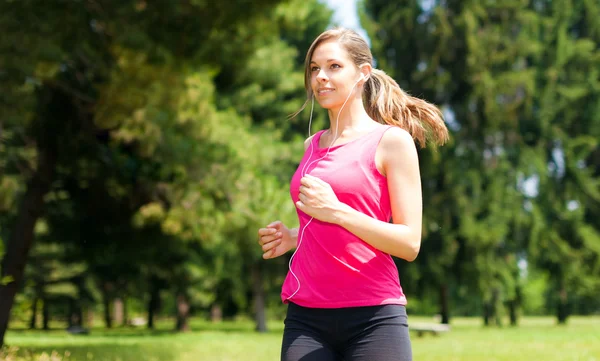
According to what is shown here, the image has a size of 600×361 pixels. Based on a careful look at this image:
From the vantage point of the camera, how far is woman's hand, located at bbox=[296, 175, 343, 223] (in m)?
2.28

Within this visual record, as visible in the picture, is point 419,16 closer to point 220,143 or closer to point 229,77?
point 229,77

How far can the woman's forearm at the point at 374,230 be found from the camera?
89.3 inches

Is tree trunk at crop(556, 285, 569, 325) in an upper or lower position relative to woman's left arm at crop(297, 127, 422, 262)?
lower

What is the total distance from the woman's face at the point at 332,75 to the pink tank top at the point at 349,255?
193mm

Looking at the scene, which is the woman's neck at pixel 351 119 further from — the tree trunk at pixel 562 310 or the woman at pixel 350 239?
the tree trunk at pixel 562 310

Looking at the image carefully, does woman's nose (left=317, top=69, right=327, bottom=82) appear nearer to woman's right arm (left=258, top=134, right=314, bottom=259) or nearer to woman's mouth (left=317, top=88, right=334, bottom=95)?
woman's mouth (left=317, top=88, right=334, bottom=95)

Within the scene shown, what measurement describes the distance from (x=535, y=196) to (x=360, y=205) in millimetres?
28315

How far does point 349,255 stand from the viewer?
2.32 m

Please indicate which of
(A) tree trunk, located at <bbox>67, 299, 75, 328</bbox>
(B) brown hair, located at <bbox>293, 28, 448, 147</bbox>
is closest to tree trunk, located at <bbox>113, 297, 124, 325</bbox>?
A: (A) tree trunk, located at <bbox>67, 299, 75, 328</bbox>

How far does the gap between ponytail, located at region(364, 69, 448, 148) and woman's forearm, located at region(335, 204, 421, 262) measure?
0.49m

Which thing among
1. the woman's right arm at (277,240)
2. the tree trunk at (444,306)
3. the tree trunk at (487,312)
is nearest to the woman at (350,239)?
the woman's right arm at (277,240)

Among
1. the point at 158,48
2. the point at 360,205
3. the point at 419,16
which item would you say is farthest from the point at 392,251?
the point at 419,16

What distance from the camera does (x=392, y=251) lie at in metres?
2.31

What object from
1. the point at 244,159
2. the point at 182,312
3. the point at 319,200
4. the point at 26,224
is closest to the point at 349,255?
the point at 319,200
